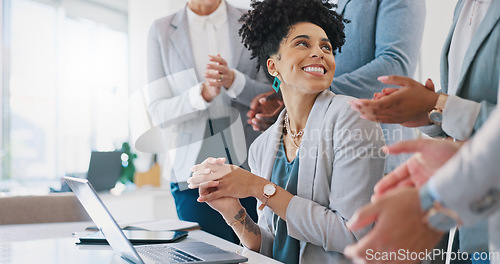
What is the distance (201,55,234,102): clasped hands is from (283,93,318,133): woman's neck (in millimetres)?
346

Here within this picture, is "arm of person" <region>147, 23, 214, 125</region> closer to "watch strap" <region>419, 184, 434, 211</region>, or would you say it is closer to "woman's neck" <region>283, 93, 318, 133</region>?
"woman's neck" <region>283, 93, 318, 133</region>

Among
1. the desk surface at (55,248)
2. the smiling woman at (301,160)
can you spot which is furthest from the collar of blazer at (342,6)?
the desk surface at (55,248)

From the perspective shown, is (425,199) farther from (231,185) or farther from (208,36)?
(208,36)

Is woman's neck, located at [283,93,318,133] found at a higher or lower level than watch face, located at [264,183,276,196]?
higher

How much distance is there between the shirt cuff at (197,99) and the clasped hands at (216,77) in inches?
0.8

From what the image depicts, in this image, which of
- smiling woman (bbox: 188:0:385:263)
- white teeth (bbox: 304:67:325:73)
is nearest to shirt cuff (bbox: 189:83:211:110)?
smiling woman (bbox: 188:0:385:263)

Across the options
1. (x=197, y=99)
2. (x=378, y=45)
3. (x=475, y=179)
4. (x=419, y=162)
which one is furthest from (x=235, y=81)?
(x=475, y=179)

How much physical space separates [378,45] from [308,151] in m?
0.57

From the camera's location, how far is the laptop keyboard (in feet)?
3.33

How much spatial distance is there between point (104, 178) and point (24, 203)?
1548 mm

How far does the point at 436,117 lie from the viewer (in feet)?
3.49

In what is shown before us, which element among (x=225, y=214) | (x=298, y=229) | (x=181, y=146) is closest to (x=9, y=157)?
(x=181, y=146)

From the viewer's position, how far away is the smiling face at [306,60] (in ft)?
4.56

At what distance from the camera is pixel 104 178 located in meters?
3.63
